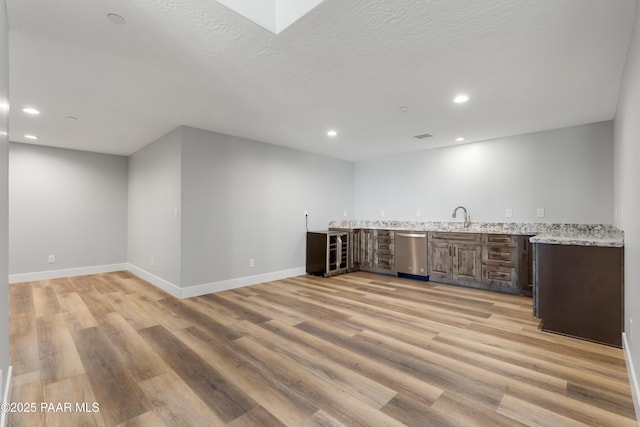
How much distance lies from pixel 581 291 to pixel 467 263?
194 centimetres

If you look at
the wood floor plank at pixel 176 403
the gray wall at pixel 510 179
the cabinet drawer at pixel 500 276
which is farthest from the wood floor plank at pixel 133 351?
the gray wall at pixel 510 179

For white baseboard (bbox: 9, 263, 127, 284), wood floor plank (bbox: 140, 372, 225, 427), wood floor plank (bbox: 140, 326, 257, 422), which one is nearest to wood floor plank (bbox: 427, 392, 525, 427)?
wood floor plank (bbox: 140, 326, 257, 422)

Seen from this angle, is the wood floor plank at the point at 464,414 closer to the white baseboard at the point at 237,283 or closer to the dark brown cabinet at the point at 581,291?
the dark brown cabinet at the point at 581,291

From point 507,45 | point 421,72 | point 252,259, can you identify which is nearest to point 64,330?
point 252,259

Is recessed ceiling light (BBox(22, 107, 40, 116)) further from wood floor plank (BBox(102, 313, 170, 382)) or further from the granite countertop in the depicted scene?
the granite countertop

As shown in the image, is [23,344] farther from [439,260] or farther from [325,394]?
[439,260]

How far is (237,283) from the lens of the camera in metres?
4.50

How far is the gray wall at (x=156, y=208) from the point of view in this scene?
4.12 m

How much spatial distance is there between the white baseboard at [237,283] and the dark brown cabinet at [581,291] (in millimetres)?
3606

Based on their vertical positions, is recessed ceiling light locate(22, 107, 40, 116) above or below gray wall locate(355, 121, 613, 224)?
above

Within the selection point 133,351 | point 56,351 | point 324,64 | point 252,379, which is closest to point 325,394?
point 252,379

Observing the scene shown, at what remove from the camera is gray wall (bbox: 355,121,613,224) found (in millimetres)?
3934

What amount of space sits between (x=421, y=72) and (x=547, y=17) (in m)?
0.87

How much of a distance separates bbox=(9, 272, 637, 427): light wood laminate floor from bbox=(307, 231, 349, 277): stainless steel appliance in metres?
1.56
